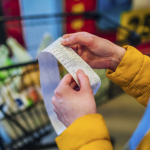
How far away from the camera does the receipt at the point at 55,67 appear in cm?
34

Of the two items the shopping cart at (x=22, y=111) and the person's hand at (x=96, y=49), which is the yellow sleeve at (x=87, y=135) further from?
the shopping cart at (x=22, y=111)

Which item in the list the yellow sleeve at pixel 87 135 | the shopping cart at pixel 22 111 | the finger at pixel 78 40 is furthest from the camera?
the shopping cart at pixel 22 111

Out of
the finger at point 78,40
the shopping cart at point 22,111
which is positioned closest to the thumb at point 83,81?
the finger at point 78,40

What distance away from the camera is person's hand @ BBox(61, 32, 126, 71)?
39 centimetres

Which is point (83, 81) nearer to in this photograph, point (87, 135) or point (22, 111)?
point (87, 135)

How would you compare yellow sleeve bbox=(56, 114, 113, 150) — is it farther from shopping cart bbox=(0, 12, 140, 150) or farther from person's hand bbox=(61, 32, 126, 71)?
shopping cart bbox=(0, 12, 140, 150)

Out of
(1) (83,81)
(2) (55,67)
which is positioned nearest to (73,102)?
(1) (83,81)

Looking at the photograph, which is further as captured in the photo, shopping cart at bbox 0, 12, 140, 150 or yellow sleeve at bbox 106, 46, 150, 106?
shopping cart at bbox 0, 12, 140, 150

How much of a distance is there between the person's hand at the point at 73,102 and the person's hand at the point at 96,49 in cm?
13

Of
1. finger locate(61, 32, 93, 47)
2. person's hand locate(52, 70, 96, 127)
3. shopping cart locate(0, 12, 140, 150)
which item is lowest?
shopping cart locate(0, 12, 140, 150)

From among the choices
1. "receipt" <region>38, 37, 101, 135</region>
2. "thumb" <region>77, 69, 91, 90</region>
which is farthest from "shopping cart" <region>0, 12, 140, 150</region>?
"thumb" <region>77, 69, 91, 90</region>

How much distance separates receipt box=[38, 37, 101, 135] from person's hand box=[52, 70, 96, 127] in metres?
0.03

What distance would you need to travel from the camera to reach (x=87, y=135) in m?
0.26

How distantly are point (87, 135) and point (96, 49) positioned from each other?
0.26 meters
